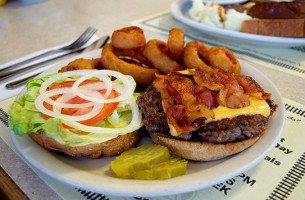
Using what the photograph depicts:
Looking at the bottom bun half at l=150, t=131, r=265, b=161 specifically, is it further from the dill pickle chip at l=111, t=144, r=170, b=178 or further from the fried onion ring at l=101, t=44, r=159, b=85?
the fried onion ring at l=101, t=44, r=159, b=85

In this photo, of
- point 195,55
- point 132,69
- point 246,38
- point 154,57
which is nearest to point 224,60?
point 195,55

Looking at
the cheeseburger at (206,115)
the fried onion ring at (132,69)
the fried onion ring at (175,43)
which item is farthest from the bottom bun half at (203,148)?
the fried onion ring at (175,43)

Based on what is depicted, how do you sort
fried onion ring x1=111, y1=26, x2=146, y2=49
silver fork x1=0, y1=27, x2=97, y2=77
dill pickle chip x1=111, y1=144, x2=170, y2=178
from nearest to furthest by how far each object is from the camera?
dill pickle chip x1=111, y1=144, x2=170, y2=178, fried onion ring x1=111, y1=26, x2=146, y2=49, silver fork x1=0, y1=27, x2=97, y2=77

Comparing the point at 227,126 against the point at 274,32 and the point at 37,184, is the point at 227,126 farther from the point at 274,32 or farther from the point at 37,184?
the point at 274,32

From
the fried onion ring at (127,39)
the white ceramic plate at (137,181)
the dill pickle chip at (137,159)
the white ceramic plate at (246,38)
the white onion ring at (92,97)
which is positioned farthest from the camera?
the white ceramic plate at (246,38)

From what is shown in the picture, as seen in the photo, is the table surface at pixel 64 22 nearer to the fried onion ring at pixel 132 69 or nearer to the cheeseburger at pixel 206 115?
the cheeseburger at pixel 206 115

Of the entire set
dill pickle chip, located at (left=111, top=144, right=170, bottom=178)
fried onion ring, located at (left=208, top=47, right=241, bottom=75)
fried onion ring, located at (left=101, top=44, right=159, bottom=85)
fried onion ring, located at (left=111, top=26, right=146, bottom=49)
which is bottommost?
dill pickle chip, located at (left=111, top=144, right=170, bottom=178)

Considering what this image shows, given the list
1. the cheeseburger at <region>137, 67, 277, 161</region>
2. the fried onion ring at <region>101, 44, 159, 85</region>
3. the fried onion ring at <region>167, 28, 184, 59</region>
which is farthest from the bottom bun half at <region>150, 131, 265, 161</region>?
the fried onion ring at <region>167, 28, 184, 59</region>
